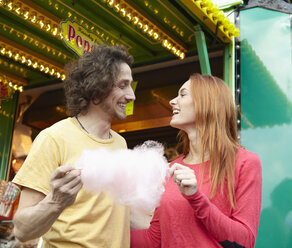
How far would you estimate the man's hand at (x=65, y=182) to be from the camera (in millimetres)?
1333

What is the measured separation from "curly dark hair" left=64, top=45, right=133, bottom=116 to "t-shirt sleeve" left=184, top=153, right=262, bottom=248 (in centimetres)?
75

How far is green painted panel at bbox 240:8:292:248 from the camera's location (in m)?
4.32

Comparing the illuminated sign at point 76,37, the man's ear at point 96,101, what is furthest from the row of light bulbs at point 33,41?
the man's ear at point 96,101

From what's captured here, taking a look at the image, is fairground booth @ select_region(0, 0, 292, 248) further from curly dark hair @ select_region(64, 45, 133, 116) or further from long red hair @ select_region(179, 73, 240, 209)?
long red hair @ select_region(179, 73, 240, 209)

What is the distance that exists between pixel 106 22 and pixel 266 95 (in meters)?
2.33

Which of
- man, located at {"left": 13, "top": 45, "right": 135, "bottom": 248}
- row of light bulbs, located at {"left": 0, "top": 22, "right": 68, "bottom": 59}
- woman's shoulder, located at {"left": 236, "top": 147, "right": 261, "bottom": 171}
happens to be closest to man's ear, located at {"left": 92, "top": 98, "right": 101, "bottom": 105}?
man, located at {"left": 13, "top": 45, "right": 135, "bottom": 248}

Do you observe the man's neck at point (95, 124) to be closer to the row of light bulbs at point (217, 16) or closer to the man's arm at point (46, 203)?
the man's arm at point (46, 203)

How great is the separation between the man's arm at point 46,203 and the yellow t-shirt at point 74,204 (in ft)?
0.21

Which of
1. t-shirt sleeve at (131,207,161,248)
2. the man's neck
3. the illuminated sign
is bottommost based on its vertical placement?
t-shirt sleeve at (131,207,161,248)

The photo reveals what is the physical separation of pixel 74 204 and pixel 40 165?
25 centimetres

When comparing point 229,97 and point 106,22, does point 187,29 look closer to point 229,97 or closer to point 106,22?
point 106,22

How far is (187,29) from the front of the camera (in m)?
5.02

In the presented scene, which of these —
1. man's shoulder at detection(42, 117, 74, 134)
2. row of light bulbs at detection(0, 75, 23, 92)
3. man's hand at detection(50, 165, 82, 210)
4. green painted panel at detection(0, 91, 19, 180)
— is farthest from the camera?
green painted panel at detection(0, 91, 19, 180)

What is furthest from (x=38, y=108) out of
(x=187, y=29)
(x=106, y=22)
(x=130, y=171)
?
(x=130, y=171)
